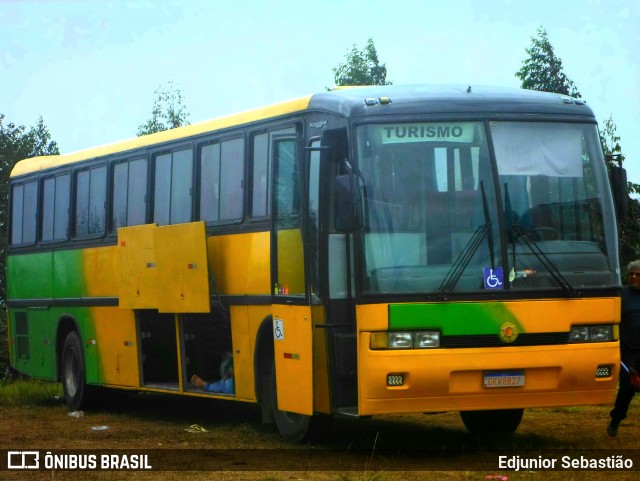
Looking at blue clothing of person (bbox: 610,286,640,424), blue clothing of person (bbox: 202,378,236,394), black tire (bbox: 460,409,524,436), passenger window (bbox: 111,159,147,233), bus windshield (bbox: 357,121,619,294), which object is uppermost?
passenger window (bbox: 111,159,147,233)

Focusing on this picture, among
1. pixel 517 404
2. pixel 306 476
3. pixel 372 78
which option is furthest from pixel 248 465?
pixel 372 78

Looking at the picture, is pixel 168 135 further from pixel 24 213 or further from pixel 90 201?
pixel 24 213

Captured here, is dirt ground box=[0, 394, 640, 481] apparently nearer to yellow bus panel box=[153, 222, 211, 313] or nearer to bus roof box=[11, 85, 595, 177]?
yellow bus panel box=[153, 222, 211, 313]

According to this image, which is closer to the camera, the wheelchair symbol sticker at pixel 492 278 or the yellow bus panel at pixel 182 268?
the wheelchair symbol sticker at pixel 492 278

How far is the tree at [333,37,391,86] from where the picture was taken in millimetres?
55781

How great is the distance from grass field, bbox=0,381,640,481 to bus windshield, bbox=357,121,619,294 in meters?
1.52

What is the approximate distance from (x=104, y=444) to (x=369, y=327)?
3.85m

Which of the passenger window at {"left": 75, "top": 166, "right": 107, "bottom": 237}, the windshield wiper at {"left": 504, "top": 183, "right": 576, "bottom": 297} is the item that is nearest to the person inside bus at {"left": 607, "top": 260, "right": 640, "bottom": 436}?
the windshield wiper at {"left": 504, "top": 183, "right": 576, "bottom": 297}

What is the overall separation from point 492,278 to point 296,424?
2.69 metres

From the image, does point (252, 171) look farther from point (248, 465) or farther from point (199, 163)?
point (248, 465)

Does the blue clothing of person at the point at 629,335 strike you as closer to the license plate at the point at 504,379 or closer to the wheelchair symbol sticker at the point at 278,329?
the license plate at the point at 504,379

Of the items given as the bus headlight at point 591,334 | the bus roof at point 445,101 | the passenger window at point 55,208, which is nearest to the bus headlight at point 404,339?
the bus headlight at point 591,334

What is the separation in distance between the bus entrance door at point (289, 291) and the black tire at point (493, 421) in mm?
2003

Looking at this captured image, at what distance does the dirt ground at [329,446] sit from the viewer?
37.9 feet
